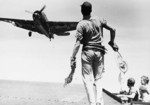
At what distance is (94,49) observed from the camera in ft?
17.4

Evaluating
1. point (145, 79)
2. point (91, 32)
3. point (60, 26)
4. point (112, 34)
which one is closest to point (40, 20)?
point (60, 26)

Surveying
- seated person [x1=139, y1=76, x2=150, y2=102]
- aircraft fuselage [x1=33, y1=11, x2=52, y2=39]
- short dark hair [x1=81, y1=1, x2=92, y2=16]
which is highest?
short dark hair [x1=81, y1=1, x2=92, y2=16]

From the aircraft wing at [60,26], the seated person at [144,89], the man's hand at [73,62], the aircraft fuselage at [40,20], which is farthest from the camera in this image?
the aircraft wing at [60,26]

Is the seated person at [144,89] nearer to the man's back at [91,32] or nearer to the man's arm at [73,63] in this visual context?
the man's back at [91,32]

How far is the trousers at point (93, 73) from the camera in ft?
17.1

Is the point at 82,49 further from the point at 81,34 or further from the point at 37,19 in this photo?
the point at 37,19

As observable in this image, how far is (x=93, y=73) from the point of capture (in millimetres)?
5348

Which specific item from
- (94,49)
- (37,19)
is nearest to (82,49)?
(94,49)

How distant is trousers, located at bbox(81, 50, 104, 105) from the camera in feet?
17.1

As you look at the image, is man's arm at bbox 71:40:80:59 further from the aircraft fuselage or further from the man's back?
the aircraft fuselage

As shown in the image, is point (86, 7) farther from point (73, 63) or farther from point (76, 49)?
point (73, 63)

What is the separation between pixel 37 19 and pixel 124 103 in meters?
33.8

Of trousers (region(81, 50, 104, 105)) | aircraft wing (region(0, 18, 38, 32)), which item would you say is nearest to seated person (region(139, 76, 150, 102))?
trousers (region(81, 50, 104, 105))

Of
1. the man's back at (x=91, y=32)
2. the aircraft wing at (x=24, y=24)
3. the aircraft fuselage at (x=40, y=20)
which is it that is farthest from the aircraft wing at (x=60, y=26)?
the man's back at (x=91, y=32)
